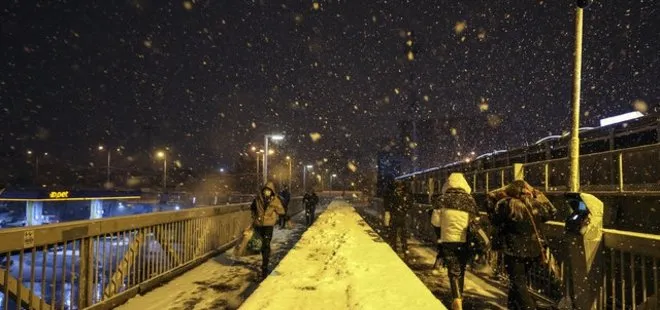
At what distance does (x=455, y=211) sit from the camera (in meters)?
6.36

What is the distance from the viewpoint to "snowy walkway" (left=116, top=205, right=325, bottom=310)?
6.82 metres

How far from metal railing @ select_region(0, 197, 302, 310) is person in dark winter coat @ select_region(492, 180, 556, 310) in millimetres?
5141

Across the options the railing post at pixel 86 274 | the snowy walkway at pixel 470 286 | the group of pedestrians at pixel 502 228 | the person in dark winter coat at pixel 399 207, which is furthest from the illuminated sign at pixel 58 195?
the group of pedestrians at pixel 502 228

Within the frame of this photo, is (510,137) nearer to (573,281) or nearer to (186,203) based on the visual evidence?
(186,203)

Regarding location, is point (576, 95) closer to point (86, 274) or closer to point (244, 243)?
point (244, 243)

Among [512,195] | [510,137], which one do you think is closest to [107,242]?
[512,195]

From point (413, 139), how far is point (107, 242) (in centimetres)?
7124

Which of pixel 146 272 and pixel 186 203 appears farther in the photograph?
pixel 186 203

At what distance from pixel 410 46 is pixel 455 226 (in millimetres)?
95794

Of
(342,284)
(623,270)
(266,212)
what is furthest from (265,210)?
(623,270)

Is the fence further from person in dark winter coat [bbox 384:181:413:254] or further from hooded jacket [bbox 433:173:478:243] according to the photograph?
hooded jacket [bbox 433:173:478:243]

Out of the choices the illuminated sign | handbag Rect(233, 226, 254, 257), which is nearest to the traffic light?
the illuminated sign

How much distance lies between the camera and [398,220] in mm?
12633

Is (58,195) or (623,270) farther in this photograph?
(58,195)
